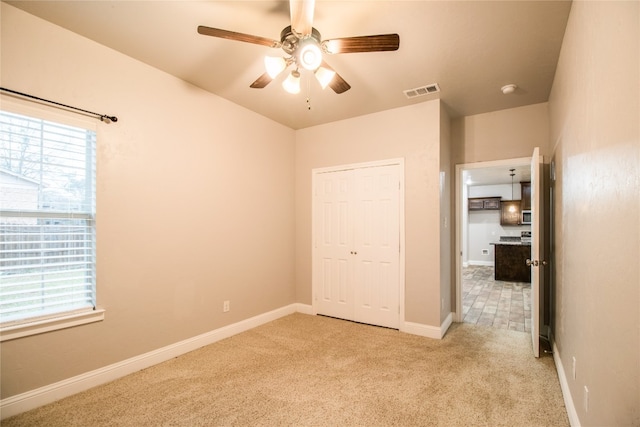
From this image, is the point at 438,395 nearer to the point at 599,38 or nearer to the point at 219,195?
the point at 599,38

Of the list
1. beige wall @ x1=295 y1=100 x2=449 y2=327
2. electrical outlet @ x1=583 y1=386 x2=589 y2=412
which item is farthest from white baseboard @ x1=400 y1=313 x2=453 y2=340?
electrical outlet @ x1=583 y1=386 x2=589 y2=412

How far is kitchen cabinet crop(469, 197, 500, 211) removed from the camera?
31.4ft

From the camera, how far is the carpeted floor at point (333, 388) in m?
2.04

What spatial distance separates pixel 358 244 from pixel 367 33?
2.55 m

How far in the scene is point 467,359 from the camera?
2928mm

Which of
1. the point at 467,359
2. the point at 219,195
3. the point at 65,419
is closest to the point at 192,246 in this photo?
the point at 219,195

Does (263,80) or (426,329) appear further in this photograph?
(426,329)

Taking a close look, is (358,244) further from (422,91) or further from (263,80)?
(263,80)

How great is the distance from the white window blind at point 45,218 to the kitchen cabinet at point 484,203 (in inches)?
399

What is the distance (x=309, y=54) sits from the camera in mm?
2010

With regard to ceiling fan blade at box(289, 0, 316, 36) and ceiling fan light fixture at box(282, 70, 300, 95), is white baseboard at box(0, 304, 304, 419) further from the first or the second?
ceiling fan blade at box(289, 0, 316, 36)

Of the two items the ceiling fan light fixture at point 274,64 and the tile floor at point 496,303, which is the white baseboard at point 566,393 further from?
the ceiling fan light fixture at point 274,64

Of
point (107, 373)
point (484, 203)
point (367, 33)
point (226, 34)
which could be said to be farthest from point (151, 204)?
point (484, 203)

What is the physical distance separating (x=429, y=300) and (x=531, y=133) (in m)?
2.37
